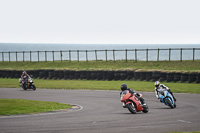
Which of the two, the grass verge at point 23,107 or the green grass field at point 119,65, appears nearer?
the grass verge at point 23,107

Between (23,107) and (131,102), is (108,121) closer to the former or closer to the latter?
(131,102)

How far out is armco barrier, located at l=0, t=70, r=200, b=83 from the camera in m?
32.2

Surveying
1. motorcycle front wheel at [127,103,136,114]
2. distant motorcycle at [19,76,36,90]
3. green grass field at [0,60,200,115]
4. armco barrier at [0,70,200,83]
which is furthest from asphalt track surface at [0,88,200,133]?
armco barrier at [0,70,200,83]

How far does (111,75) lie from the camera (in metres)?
36.6

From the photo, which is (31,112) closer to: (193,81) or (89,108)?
(89,108)

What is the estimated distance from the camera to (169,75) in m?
32.7

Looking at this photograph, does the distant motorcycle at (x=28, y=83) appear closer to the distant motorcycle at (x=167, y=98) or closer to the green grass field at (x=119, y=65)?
the green grass field at (x=119, y=65)

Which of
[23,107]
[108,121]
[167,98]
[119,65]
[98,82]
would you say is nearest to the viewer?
[108,121]

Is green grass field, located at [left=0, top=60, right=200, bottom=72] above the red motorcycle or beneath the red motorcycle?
beneath

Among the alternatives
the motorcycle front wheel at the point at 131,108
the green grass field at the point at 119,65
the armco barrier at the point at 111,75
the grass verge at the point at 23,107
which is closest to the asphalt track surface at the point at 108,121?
Result: the motorcycle front wheel at the point at 131,108

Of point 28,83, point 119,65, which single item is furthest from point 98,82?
point 119,65

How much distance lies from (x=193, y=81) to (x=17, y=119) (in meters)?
19.4

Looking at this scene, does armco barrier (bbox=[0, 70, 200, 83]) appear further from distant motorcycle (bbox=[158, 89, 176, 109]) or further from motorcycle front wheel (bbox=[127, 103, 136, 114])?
motorcycle front wheel (bbox=[127, 103, 136, 114])

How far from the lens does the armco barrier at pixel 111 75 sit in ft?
106
